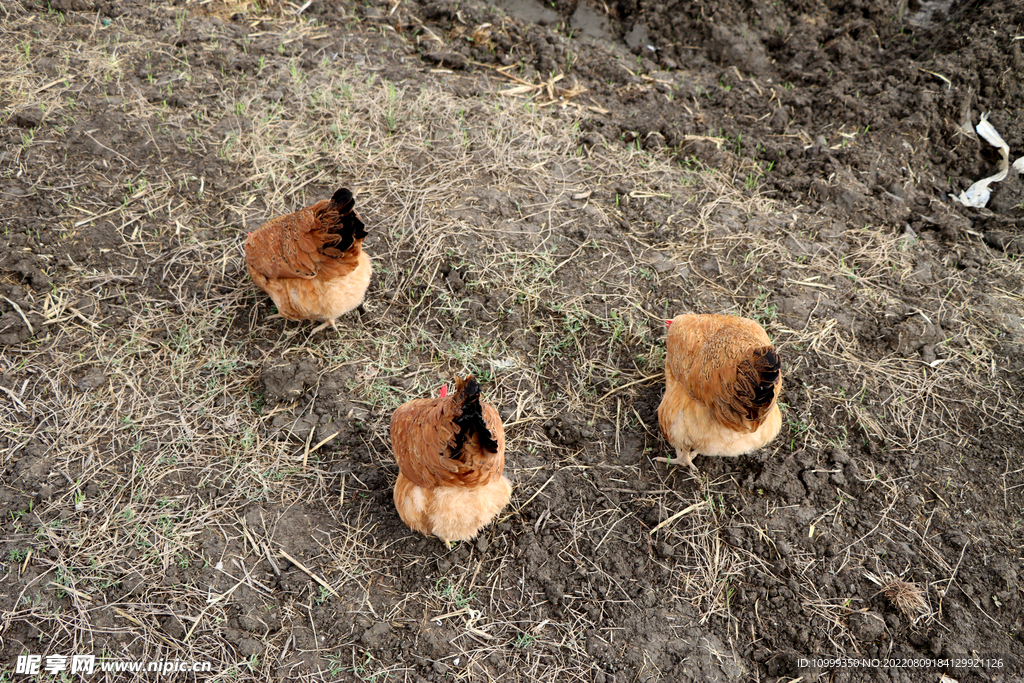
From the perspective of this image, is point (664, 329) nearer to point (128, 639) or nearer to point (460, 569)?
point (460, 569)

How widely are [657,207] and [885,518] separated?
2405mm

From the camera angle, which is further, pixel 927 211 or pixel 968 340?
pixel 927 211

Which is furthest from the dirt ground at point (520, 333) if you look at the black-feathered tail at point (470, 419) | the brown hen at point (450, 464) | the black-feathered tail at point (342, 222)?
the black-feathered tail at point (470, 419)

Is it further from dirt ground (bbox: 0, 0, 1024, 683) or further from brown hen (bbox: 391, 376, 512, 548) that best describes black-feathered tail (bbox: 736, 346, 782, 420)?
brown hen (bbox: 391, 376, 512, 548)

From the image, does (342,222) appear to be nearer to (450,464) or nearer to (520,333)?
(520,333)

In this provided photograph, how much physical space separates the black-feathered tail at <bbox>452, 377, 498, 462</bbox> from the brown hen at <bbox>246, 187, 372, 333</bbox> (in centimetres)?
126

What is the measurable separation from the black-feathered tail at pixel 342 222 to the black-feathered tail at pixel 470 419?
4.09 ft

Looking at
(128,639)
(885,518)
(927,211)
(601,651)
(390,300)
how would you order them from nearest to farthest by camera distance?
(128,639), (601,651), (885,518), (390,300), (927,211)

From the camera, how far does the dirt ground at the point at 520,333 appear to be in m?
2.62

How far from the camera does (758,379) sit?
2445 mm

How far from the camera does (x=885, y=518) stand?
2.90 m

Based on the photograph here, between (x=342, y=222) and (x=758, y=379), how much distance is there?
2.16m

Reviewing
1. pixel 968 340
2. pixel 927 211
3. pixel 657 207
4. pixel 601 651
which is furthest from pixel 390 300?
pixel 927 211

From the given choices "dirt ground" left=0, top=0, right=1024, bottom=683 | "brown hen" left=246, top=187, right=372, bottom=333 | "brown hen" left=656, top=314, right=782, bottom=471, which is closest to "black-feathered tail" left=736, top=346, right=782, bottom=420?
"brown hen" left=656, top=314, right=782, bottom=471
